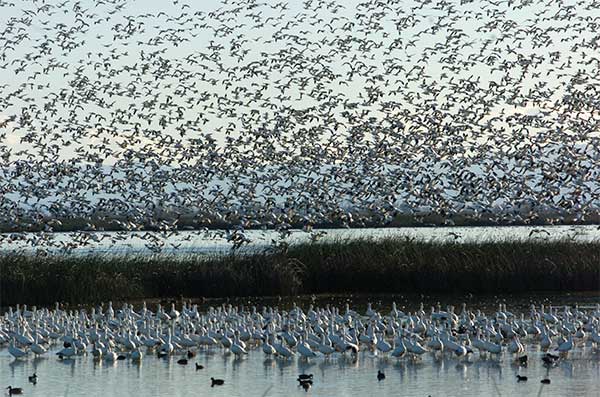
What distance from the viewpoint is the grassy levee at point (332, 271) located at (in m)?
32.7

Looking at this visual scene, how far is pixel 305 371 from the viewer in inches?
846

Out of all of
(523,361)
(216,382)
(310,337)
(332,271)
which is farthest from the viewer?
(332,271)

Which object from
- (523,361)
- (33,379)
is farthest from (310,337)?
(33,379)

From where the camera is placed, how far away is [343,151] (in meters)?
33.9

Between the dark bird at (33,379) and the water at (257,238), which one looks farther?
the water at (257,238)

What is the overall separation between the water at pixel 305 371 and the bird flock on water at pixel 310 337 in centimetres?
19

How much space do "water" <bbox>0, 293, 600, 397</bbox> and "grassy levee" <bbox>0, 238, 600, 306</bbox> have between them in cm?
883

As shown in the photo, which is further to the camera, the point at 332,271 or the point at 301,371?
the point at 332,271

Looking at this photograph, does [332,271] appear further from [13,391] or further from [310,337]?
[13,391]

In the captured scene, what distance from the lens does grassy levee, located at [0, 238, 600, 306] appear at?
3266cm

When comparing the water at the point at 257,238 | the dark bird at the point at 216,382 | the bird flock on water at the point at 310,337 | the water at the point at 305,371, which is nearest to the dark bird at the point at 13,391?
the water at the point at 305,371

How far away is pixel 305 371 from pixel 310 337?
192cm

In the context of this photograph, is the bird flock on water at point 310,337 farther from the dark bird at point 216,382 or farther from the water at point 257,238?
the water at point 257,238

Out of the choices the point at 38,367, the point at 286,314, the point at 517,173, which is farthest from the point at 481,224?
the point at 38,367
